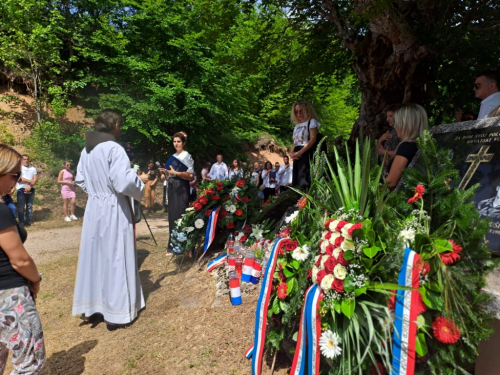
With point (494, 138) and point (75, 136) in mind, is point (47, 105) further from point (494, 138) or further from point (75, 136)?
point (494, 138)

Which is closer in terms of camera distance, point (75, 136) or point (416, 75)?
point (416, 75)

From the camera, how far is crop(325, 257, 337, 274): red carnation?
2127 millimetres

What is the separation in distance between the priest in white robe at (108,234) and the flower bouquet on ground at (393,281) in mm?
1894

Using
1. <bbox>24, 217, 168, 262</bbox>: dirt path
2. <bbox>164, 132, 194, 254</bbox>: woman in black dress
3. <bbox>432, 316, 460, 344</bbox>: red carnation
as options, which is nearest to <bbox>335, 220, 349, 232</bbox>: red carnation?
<bbox>432, 316, 460, 344</bbox>: red carnation

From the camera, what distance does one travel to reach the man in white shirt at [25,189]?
10094 mm

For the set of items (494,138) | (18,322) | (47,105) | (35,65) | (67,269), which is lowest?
(67,269)

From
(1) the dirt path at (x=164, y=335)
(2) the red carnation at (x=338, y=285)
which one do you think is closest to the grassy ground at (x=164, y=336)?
(1) the dirt path at (x=164, y=335)

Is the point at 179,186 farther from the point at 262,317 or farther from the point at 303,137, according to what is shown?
the point at 262,317

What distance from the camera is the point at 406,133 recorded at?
301 centimetres

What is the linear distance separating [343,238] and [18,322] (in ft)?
6.84

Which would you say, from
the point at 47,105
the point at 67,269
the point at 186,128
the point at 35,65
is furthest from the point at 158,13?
the point at 67,269

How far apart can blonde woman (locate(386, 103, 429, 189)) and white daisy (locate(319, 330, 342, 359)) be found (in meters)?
1.40

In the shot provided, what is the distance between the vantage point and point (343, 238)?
215 centimetres

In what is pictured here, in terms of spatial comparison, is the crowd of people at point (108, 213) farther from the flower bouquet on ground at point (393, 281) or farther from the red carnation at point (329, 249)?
the red carnation at point (329, 249)
